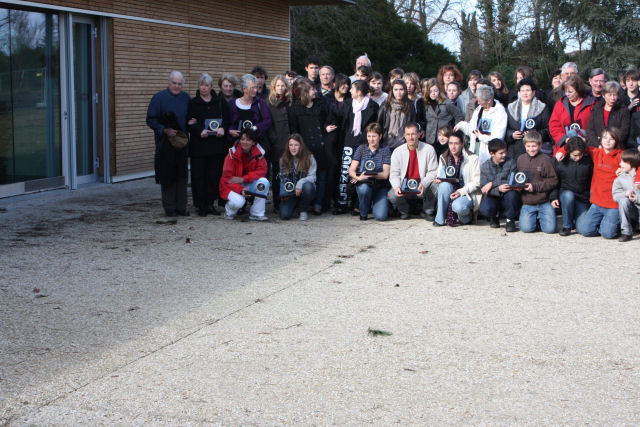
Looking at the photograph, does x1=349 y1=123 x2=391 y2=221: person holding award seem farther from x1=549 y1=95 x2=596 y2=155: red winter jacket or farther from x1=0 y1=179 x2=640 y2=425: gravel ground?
x1=549 y1=95 x2=596 y2=155: red winter jacket

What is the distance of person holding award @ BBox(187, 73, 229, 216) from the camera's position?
1024cm

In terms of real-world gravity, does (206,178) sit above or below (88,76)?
below

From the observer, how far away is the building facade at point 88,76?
1148cm

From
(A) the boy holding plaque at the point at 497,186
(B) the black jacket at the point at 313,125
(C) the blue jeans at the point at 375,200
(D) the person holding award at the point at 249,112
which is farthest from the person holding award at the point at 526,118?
(D) the person holding award at the point at 249,112

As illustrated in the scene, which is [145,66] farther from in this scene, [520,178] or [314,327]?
[314,327]

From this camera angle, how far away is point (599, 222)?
30.1 feet

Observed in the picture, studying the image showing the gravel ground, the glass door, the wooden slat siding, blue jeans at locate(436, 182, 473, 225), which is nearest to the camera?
the gravel ground

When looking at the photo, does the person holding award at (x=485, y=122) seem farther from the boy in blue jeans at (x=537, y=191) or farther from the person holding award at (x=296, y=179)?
the person holding award at (x=296, y=179)

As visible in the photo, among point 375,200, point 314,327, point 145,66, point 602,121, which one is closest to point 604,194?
point 602,121

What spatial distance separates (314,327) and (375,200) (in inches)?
188

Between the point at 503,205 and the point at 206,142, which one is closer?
the point at 503,205

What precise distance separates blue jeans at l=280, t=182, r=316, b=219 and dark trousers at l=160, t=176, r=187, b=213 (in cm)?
121

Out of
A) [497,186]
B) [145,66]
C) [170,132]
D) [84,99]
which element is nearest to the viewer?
[497,186]

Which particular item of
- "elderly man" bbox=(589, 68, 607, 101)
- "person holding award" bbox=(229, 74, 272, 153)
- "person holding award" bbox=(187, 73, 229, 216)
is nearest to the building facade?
"person holding award" bbox=(187, 73, 229, 216)
